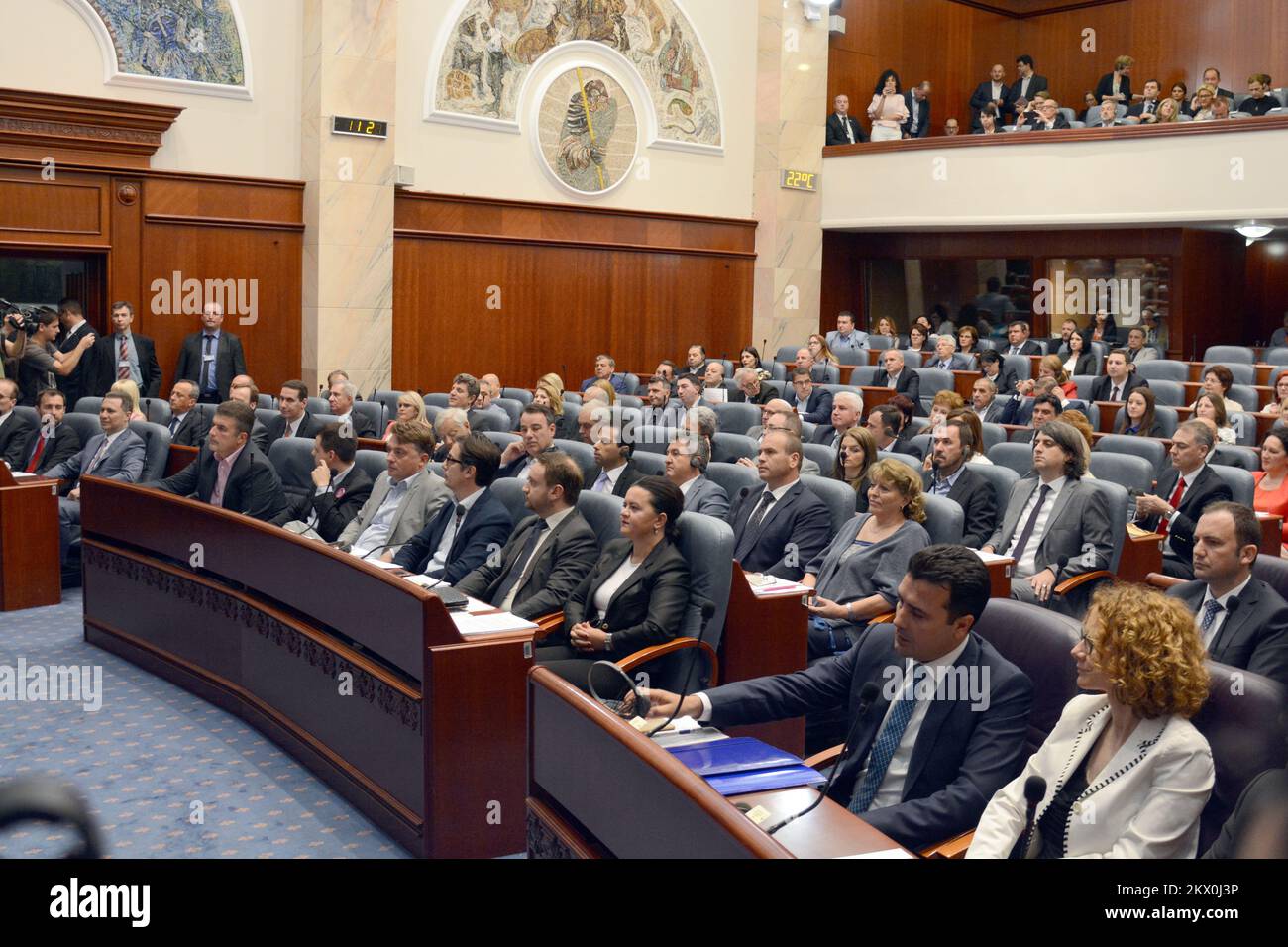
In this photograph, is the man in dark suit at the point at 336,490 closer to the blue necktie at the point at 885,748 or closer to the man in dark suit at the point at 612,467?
the man in dark suit at the point at 612,467

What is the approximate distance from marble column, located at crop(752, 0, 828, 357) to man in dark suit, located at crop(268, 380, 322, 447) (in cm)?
783

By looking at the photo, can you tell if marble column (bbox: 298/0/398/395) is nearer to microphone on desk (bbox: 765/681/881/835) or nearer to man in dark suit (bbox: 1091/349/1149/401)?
man in dark suit (bbox: 1091/349/1149/401)

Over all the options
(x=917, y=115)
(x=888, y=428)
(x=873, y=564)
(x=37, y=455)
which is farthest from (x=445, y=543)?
(x=917, y=115)

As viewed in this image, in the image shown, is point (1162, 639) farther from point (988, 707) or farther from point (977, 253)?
point (977, 253)

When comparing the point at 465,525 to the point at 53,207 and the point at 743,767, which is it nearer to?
the point at 743,767

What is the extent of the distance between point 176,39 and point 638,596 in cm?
864

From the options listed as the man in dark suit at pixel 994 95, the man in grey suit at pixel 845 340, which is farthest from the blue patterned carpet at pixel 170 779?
the man in dark suit at pixel 994 95

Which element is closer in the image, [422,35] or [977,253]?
[422,35]

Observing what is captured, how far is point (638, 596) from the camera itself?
4094 mm

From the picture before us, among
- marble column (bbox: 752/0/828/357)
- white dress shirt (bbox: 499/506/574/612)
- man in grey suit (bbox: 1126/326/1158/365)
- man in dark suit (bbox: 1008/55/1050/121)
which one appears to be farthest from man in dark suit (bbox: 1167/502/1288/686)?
man in dark suit (bbox: 1008/55/1050/121)

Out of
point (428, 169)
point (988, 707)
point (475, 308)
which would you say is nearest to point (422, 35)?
point (428, 169)

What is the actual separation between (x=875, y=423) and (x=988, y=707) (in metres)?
4.21

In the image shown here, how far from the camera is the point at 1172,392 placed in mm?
9781

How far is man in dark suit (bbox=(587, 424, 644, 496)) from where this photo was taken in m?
5.85
